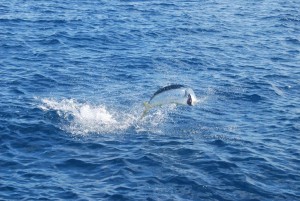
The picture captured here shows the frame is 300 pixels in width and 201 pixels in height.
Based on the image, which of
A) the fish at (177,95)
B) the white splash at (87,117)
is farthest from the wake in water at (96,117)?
the fish at (177,95)

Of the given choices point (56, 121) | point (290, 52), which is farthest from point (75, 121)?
point (290, 52)

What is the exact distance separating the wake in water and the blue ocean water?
0.28 ft

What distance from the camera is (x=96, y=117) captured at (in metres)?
33.9

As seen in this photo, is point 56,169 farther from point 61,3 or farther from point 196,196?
point 61,3

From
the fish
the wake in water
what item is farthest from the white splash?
the fish

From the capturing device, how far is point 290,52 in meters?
46.8

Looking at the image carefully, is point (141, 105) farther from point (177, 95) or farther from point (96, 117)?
point (177, 95)

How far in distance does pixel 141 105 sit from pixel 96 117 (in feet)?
10.9

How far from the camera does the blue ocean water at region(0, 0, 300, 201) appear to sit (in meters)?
26.5

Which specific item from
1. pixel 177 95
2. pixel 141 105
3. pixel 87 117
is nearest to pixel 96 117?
pixel 87 117

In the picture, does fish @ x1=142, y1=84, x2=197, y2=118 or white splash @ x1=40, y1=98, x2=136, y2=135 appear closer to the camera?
fish @ x1=142, y1=84, x2=197, y2=118

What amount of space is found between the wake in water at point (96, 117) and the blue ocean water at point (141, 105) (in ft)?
0.28

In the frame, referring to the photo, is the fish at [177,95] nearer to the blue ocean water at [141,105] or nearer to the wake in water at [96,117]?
the blue ocean water at [141,105]

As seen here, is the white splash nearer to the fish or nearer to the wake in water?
the wake in water
